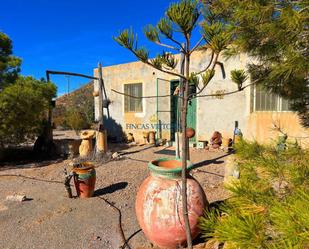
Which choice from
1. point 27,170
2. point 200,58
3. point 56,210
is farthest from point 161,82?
point 56,210

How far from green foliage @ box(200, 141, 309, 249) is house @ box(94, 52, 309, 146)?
173 inches

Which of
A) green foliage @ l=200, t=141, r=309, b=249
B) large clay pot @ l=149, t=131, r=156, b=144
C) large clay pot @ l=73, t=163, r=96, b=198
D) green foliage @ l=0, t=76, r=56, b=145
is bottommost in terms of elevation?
large clay pot @ l=73, t=163, r=96, b=198

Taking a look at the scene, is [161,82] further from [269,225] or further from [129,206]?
[269,225]

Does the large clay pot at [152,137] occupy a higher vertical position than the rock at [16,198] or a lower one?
higher

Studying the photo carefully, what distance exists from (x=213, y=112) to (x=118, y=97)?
4.31 metres

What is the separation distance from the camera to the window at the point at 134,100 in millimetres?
9625

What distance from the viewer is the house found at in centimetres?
672

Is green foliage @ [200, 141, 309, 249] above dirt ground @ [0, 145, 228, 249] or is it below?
above

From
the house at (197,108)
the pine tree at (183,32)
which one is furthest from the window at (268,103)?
the pine tree at (183,32)

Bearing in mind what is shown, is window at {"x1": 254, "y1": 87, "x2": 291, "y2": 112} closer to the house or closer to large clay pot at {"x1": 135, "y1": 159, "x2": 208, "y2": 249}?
the house

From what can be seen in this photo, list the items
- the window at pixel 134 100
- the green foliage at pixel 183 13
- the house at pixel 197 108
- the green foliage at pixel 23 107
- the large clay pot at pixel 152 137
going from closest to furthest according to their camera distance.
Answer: the green foliage at pixel 183 13 → the green foliage at pixel 23 107 → the house at pixel 197 108 → the large clay pot at pixel 152 137 → the window at pixel 134 100

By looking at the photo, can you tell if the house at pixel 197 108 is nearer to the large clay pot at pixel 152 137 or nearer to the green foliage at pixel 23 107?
the large clay pot at pixel 152 137

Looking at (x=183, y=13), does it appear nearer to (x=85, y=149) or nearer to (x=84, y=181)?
(x=84, y=181)

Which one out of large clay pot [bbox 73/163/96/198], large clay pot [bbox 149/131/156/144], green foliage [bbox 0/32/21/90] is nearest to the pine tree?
large clay pot [bbox 73/163/96/198]
